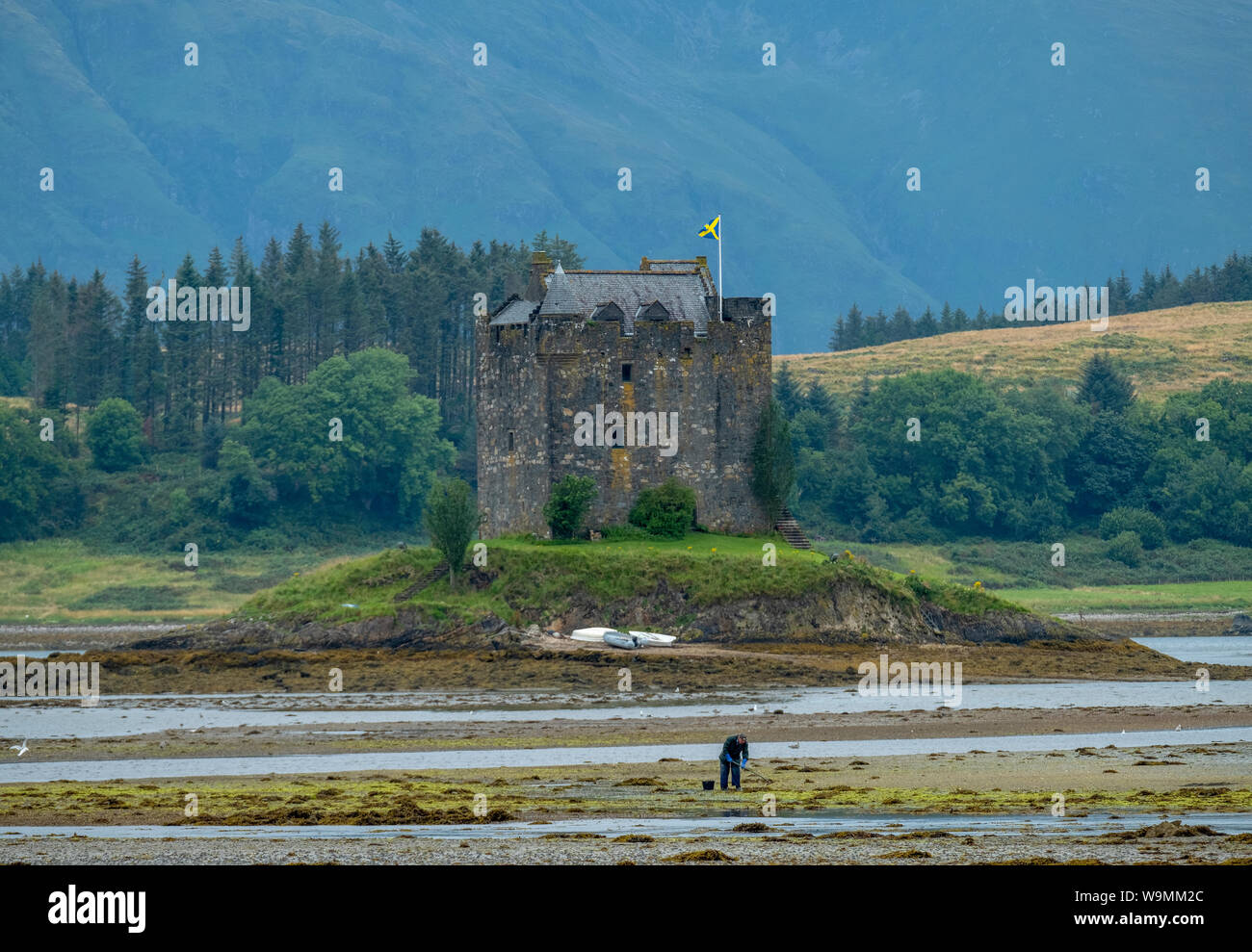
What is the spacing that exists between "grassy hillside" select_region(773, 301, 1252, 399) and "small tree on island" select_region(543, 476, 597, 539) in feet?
304

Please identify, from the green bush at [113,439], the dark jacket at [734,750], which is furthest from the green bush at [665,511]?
the green bush at [113,439]

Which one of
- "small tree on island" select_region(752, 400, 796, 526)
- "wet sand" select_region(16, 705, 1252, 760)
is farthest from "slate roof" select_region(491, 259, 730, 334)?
"wet sand" select_region(16, 705, 1252, 760)

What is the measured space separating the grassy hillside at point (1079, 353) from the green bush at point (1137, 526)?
107 ft

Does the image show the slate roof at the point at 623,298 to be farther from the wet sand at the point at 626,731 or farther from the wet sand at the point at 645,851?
the wet sand at the point at 645,851

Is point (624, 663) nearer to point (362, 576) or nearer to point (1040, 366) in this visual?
point (362, 576)

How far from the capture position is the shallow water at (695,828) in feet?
85.1

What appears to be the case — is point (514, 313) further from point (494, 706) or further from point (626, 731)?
point (626, 731)

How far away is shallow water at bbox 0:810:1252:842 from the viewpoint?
25938mm

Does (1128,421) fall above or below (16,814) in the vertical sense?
above

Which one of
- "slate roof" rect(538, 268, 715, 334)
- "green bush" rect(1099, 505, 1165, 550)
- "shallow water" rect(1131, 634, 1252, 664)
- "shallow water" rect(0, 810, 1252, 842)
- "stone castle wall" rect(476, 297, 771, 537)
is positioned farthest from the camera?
"green bush" rect(1099, 505, 1165, 550)

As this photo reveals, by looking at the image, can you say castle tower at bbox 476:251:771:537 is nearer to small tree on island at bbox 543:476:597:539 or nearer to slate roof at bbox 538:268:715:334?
slate roof at bbox 538:268:715:334

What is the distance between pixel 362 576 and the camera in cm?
6838

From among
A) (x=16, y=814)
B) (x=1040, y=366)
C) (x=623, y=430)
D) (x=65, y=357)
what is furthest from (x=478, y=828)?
(x=1040, y=366)
